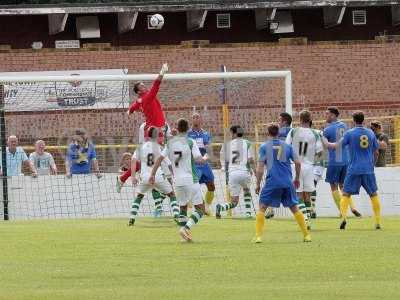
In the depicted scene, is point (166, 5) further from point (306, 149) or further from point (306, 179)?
point (306, 149)

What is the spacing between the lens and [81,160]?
29.8m

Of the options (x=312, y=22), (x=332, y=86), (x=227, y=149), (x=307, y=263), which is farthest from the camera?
(x=312, y=22)

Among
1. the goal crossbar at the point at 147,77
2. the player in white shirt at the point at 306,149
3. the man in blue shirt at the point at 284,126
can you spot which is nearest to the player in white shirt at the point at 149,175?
the man in blue shirt at the point at 284,126

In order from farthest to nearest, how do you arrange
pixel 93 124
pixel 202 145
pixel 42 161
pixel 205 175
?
1. pixel 93 124
2. pixel 42 161
3. pixel 205 175
4. pixel 202 145

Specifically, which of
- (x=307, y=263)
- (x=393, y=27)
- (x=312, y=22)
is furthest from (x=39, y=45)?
(x=307, y=263)

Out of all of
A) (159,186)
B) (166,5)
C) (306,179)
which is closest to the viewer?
(159,186)

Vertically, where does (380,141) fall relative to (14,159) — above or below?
above

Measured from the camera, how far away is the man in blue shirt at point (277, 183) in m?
19.8

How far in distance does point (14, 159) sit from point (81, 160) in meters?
1.66

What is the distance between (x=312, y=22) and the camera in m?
49.3

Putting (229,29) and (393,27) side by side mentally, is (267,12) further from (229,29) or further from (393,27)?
(393,27)

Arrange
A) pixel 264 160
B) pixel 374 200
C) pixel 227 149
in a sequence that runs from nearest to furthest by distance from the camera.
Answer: pixel 264 160 < pixel 374 200 < pixel 227 149

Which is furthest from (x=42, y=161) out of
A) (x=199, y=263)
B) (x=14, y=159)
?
(x=199, y=263)

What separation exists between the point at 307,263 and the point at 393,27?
34088mm
